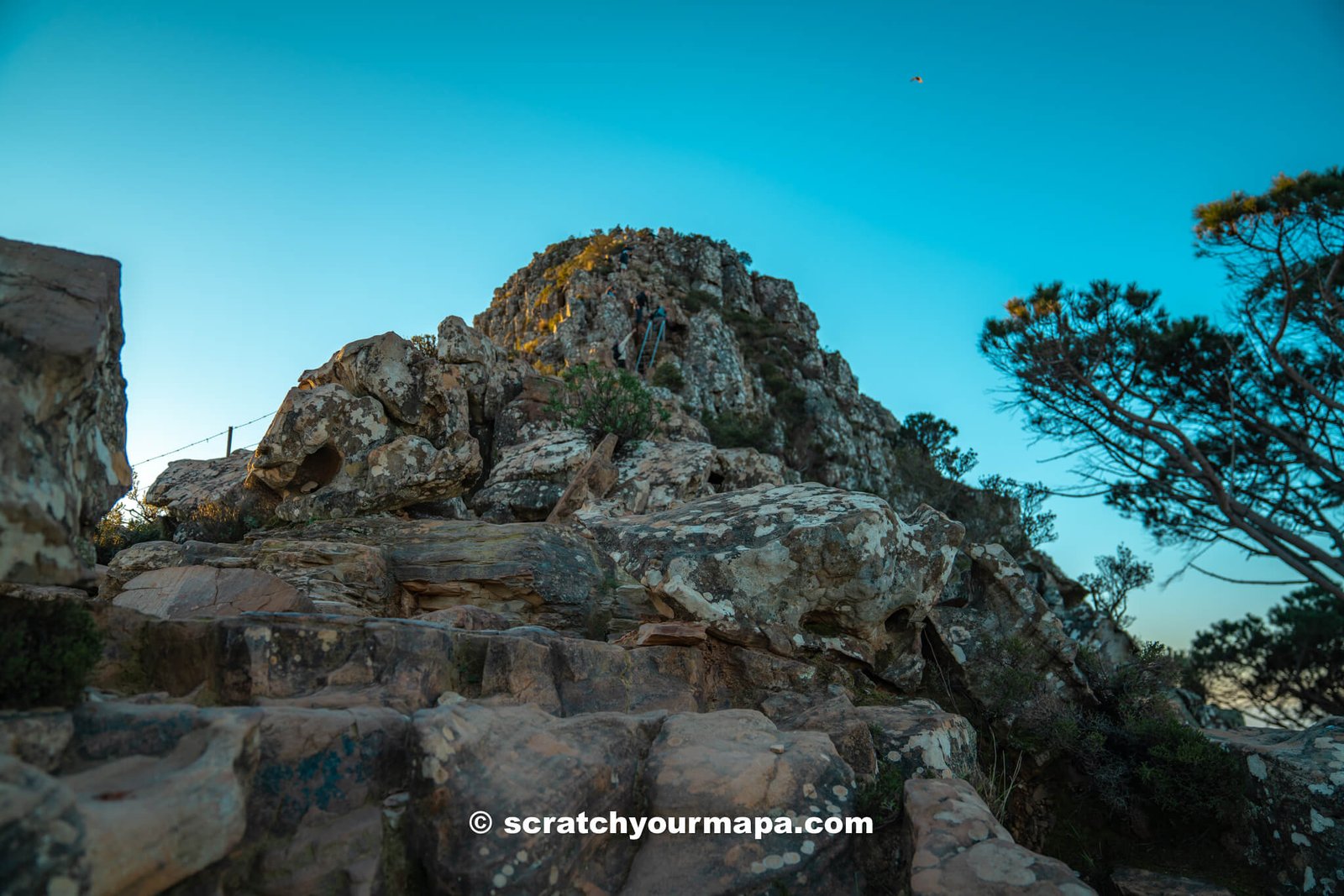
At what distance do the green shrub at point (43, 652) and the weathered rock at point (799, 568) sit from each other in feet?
14.1

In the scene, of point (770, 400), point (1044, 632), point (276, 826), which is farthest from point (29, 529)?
point (770, 400)

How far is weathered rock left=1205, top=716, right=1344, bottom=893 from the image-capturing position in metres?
5.20

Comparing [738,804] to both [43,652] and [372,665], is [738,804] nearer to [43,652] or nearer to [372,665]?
[372,665]

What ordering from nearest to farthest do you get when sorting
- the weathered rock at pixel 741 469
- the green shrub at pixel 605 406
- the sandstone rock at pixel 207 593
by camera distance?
1. the sandstone rock at pixel 207 593
2. the weathered rock at pixel 741 469
3. the green shrub at pixel 605 406

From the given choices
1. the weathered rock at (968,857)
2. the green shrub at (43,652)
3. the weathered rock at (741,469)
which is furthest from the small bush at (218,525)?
the weathered rock at (968,857)

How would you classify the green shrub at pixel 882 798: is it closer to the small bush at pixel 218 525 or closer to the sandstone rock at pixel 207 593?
the sandstone rock at pixel 207 593

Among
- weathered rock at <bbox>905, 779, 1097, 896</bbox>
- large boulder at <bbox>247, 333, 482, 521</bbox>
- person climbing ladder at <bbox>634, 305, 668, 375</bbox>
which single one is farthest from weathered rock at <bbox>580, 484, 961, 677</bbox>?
person climbing ladder at <bbox>634, 305, 668, 375</bbox>

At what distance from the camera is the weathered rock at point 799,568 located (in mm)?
6691

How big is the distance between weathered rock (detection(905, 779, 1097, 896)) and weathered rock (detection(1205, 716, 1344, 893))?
3008mm

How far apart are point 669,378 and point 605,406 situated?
15188 mm

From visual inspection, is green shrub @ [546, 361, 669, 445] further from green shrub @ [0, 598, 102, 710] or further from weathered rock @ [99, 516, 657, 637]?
green shrub @ [0, 598, 102, 710]

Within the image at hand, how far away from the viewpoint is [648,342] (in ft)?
111

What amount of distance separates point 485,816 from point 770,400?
1337 inches

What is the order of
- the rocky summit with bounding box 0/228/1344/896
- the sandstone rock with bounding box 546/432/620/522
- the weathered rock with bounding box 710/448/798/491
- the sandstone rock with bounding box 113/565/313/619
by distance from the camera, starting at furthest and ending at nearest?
the weathered rock with bounding box 710/448/798/491
the sandstone rock with bounding box 546/432/620/522
the sandstone rock with bounding box 113/565/313/619
the rocky summit with bounding box 0/228/1344/896
